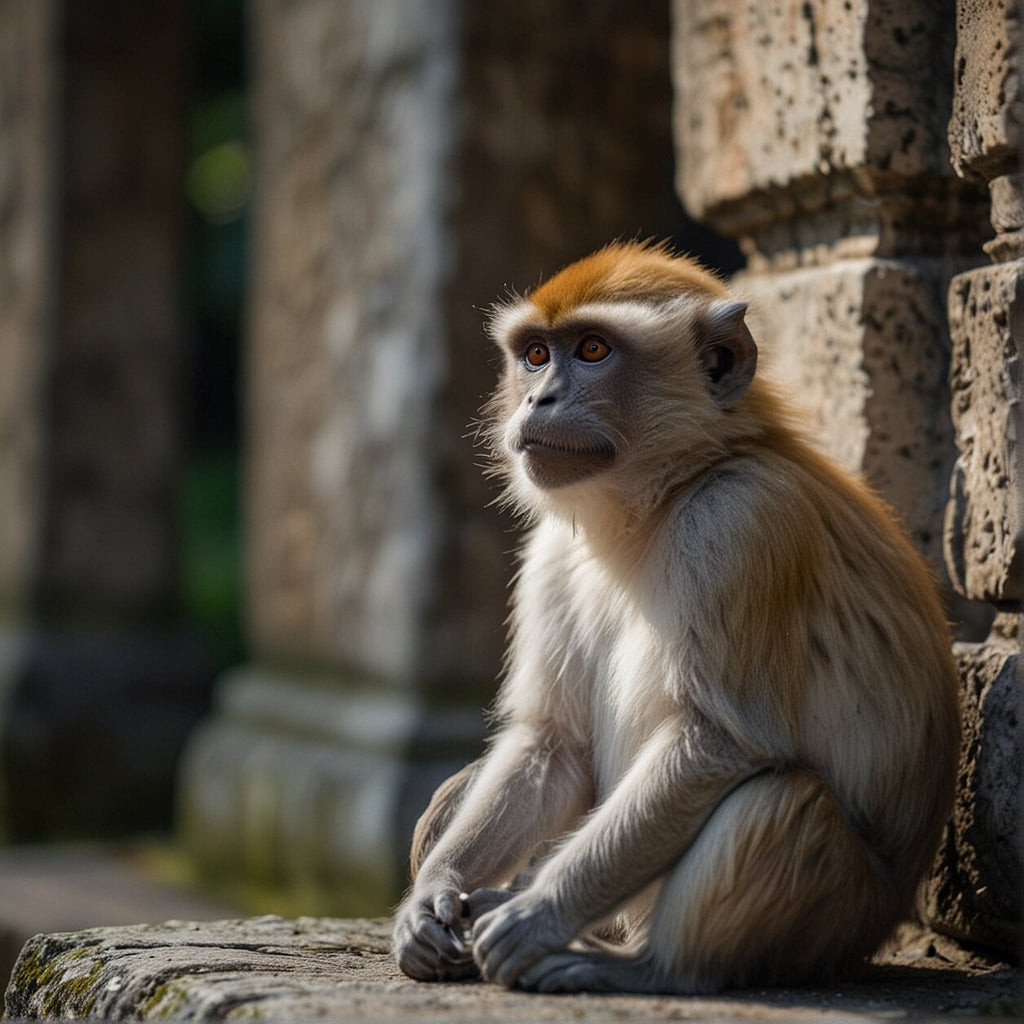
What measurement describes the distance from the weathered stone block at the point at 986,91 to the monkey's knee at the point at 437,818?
1.77 metres

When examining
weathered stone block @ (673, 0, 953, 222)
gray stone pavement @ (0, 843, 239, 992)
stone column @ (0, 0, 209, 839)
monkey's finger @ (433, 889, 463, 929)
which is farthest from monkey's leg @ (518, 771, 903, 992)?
stone column @ (0, 0, 209, 839)

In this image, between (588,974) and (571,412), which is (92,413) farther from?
(588,974)

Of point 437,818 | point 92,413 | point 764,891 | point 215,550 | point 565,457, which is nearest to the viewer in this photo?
point 764,891

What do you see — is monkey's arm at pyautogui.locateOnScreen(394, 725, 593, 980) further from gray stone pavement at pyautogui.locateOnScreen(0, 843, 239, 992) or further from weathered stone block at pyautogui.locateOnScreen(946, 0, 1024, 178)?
gray stone pavement at pyautogui.locateOnScreen(0, 843, 239, 992)

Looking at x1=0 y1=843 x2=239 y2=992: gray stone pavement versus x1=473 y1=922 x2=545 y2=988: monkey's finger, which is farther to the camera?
x1=0 y1=843 x2=239 y2=992: gray stone pavement

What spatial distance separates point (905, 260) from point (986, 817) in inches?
53.4

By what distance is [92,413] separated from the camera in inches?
375

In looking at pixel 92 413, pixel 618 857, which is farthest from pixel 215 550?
pixel 618 857

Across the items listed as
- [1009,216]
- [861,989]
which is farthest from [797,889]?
[1009,216]

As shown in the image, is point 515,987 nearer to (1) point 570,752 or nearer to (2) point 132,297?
(1) point 570,752

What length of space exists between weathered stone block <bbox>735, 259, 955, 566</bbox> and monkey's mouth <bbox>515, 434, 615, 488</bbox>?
2.21 ft

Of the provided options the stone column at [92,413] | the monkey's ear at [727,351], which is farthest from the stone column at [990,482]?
the stone column at [92,413]

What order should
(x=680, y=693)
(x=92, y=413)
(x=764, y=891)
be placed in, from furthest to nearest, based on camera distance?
(x=92, y=413) → (x=680, y=693) → (x=764, y=891)

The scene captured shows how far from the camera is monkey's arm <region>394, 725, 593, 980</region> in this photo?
3496 mm
